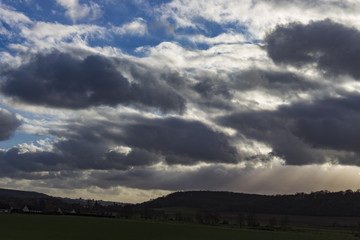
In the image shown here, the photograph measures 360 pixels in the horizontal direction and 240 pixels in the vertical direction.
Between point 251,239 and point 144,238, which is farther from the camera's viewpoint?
point 251,239

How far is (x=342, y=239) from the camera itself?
153000 millimetres

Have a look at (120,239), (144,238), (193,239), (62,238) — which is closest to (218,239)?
(193,239)

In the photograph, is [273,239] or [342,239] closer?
[273,239]

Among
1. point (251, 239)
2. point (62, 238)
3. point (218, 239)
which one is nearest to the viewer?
point (62, 238)

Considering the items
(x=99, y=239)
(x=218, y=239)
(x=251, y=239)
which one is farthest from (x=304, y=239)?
(x=99, y=239)

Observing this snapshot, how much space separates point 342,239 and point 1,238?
116m

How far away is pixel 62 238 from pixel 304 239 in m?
81.4

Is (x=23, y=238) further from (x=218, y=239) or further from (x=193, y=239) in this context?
(x=218, y=239)

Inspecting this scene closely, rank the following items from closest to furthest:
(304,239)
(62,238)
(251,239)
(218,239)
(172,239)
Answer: (62,238) → (172,239) → (218,239) → (251,239) → (304,239)

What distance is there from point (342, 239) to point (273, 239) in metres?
32.0

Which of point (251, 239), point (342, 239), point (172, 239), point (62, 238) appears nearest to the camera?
point (62, 238)

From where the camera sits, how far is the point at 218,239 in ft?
399

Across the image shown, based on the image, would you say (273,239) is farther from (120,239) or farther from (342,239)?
(120,239)

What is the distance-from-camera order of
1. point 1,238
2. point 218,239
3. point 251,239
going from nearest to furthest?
1. point 1,238
2. point 218,239
3. point 251,239
